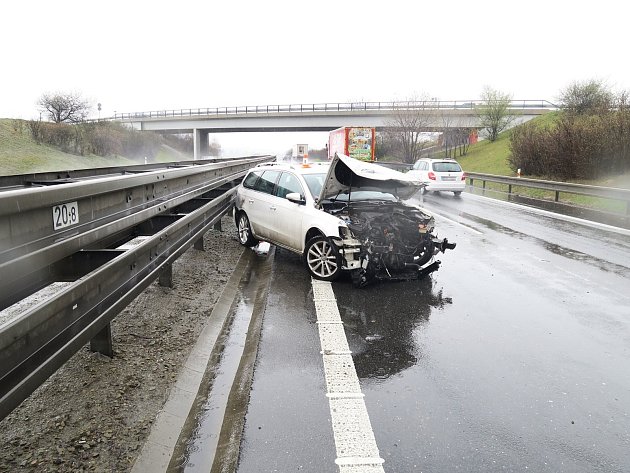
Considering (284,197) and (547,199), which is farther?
(547,199)

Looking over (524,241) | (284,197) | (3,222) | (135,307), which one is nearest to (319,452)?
(3,222)

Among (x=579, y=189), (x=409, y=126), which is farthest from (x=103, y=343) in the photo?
(x=409, y=126)

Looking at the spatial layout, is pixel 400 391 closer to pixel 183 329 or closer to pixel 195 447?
pixel 195 447

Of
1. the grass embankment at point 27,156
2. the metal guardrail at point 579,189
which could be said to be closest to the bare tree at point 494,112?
the metal guardrail at point 579,189

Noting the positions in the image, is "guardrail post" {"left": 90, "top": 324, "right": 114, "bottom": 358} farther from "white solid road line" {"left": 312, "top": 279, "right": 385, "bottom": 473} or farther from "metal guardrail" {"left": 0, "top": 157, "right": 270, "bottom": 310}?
"white solid road line" {"left": 312, "top": 279, "right": 385, "bottom": 473}

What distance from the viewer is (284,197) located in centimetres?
834

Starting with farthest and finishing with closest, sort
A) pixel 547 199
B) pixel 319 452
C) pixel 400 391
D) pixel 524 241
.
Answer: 1. pixel 547 199
2. pixel 524 241
3. pixel 400 391
4. pixel 319 452

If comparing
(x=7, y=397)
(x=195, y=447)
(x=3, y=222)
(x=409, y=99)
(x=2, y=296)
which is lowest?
(x=195, y=447)

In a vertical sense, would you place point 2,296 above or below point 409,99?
below

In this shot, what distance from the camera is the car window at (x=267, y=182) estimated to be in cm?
888

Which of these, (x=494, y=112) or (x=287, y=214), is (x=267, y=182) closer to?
(x=287, y=214)

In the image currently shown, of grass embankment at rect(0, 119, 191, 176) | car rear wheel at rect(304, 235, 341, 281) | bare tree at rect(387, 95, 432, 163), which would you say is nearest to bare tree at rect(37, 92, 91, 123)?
grass embankment at rect(0, 119, 191, 176)

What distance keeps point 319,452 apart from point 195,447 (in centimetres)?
80

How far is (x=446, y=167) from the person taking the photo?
22.0 m
